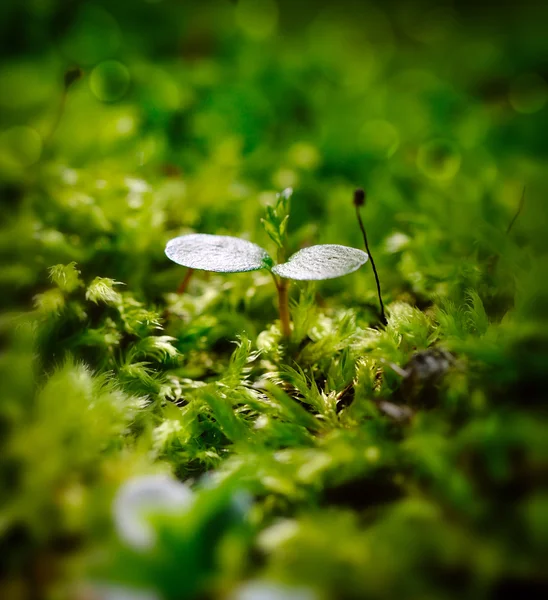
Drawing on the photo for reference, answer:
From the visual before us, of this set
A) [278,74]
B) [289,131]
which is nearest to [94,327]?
[289,131]

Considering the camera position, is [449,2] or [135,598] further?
[449,2]

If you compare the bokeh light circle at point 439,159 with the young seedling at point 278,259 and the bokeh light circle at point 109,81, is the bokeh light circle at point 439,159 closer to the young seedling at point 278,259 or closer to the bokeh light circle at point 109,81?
the young seedling at point 278,259

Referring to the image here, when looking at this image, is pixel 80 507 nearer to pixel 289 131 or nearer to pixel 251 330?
pixel 251 330

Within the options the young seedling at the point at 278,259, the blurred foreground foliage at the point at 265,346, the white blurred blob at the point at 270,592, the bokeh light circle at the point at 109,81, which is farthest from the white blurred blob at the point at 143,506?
the bokeh light circle at the point at 109,81

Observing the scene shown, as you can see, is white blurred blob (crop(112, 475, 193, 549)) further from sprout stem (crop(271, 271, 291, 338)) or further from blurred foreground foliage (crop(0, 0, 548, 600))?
sprout stem (crop(271, 271, 291, 338))

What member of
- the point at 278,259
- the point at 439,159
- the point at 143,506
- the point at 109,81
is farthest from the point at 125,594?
the point at 109,81

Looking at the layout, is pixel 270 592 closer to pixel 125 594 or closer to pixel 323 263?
pixel 125 594
